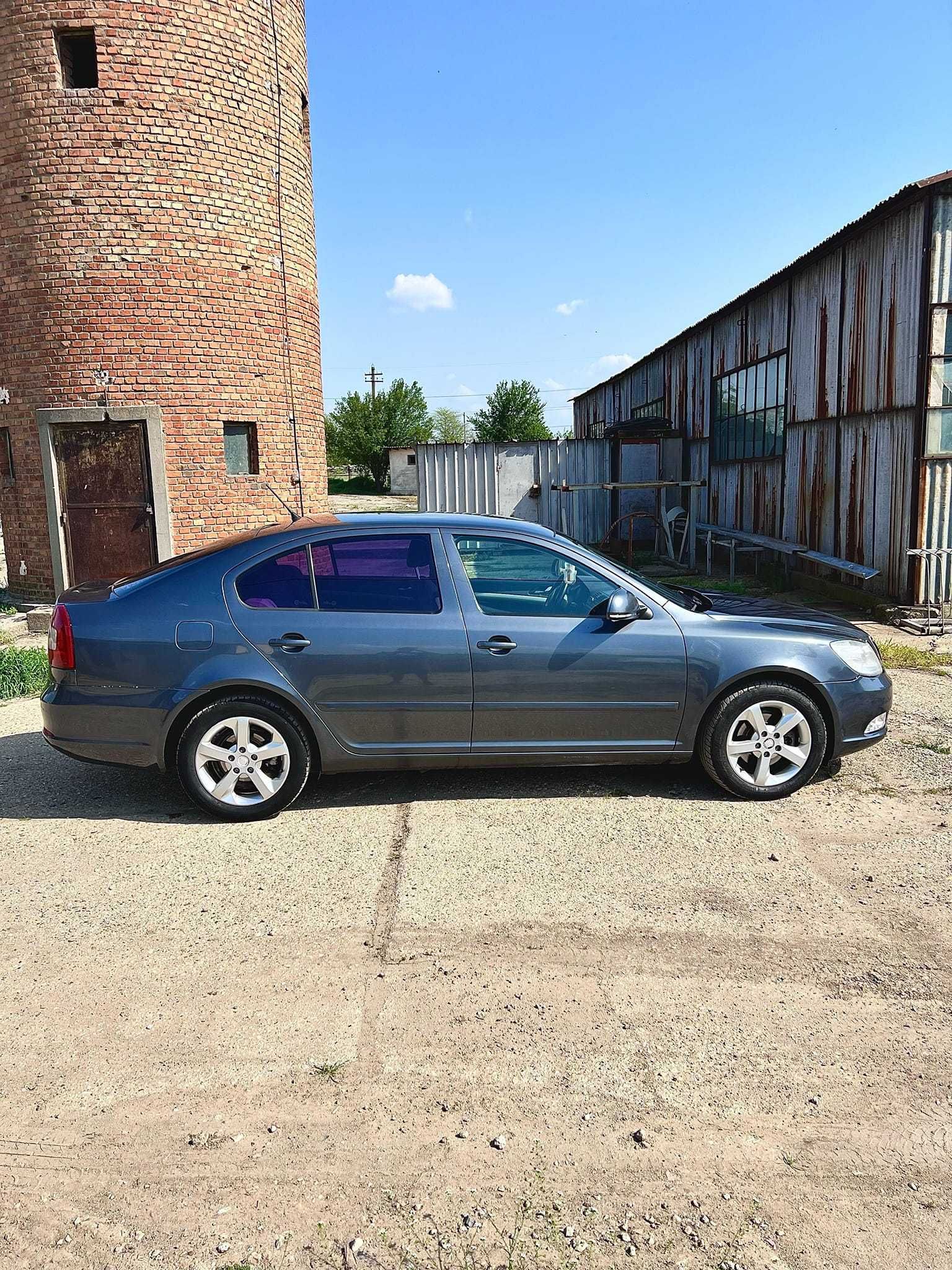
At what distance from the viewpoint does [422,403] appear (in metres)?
60.2

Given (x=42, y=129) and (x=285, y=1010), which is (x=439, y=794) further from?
(x=42, y=129)

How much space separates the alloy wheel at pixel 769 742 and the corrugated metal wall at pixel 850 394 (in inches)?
252

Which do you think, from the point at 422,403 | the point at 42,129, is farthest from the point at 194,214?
the point at 422,403

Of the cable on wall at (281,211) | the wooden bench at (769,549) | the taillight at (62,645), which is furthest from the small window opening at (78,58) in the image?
the wooden bench at (769,549)

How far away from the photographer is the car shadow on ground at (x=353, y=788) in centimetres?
525

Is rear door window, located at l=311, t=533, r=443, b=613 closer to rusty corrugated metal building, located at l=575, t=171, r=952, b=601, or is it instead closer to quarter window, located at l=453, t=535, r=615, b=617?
quarter window, located at l=453, t=535, r=615, b=617

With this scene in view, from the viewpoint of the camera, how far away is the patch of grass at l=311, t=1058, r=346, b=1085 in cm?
287

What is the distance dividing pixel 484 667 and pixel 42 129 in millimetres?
9968

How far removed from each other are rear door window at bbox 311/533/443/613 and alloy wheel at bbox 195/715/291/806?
0.76 m

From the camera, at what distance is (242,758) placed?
4.88 meters

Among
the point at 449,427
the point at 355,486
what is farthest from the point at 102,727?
the point at 449,427

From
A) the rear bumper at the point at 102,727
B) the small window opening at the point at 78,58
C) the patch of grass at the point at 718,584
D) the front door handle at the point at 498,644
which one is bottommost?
the patch of grass at the point at 718,584

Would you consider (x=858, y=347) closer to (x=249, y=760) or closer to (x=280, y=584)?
(x=280, y=584)

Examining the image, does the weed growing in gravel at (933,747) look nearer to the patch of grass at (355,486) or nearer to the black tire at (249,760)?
the black tire at (249,760)
